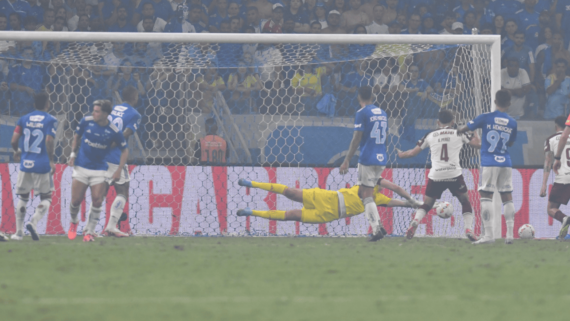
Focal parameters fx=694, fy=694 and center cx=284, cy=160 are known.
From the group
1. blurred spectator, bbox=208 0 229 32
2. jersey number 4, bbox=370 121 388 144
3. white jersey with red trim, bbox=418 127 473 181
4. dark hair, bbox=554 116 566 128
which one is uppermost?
blurred spectator, bbox=208 0 229 32

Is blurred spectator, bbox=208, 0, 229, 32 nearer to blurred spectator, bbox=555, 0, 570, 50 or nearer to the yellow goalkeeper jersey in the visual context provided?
the yellow goalkeeper jersey

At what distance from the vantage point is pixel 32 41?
9.30 m

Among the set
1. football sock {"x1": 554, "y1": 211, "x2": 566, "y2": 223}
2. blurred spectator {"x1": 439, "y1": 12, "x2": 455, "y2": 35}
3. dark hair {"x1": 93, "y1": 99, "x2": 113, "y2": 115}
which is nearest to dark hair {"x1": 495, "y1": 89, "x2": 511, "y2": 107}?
football sock {"x1": 554, "y1": 211, "x2": 566, "y2": 223}

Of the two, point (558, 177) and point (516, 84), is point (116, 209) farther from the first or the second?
point (516, 84)

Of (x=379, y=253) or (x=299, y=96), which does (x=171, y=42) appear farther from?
(x=379, y=253)

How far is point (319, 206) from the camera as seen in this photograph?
861cm

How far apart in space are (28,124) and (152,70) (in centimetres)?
282

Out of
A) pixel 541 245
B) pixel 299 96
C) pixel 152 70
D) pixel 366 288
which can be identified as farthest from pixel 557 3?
pixel 366 288

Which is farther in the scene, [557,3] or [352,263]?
[557,3]

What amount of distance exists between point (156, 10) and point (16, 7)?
8.06 feet

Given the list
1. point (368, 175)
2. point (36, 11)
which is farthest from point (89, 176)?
point (36, 11)

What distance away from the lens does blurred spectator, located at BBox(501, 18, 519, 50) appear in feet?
41.9

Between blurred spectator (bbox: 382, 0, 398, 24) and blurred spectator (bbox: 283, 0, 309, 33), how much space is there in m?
1.51

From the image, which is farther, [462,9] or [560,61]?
[462,9]
